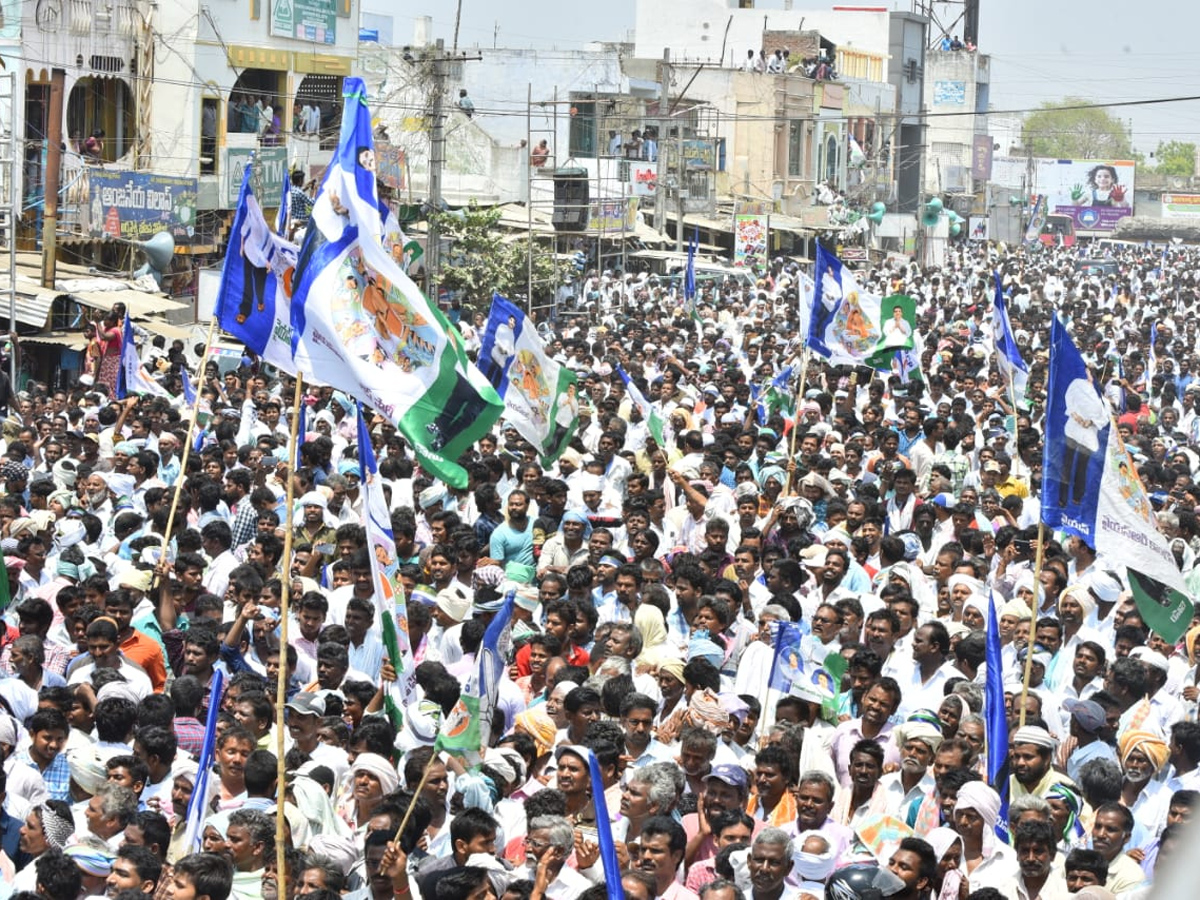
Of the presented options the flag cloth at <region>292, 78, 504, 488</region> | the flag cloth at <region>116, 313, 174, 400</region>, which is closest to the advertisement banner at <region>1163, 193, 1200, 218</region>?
the flag cloth at <region>116, 313, 174, 400</region>

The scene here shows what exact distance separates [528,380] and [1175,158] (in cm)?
13761

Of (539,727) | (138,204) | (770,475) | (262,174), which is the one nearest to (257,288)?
(539,727)

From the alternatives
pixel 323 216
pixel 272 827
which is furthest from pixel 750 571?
pixel 272 827

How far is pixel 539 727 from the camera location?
6.93 meters

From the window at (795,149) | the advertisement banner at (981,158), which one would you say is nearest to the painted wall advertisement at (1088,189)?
the advertisement banner at (981,158)

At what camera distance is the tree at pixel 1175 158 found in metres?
139

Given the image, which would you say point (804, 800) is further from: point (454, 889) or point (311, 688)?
point (311, 688)

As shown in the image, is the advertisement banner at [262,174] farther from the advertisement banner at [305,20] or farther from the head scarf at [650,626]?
the head scarf at [650,626]

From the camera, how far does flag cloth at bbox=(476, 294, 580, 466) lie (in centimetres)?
1141

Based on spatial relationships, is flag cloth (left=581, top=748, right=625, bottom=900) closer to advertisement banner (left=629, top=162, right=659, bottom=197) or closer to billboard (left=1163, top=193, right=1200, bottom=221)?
advertisement banner (left=629, top=162, right=659, bottom=197)

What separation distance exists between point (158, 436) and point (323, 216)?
6.66m

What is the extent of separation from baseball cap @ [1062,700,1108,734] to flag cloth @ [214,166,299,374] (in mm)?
3319

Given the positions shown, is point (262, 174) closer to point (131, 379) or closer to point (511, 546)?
point (131, 379)

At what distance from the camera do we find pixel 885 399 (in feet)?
58.9
